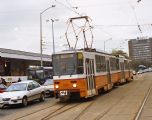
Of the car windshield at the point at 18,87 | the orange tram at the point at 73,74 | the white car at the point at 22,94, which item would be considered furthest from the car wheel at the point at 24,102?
the orange tram at the point at 73,74

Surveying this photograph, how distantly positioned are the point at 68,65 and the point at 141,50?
148 m

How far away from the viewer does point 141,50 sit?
170 metres

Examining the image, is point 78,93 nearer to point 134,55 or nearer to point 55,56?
point 55,56

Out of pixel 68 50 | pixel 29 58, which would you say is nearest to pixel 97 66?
pixel 68 50

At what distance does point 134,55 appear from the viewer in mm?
163125

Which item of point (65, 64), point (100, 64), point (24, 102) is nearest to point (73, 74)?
point (65, 64)

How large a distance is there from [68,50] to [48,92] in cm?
797

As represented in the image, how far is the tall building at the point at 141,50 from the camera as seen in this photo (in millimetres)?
154075

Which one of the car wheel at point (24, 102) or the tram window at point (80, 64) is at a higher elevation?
the tram window at point (80, 64)

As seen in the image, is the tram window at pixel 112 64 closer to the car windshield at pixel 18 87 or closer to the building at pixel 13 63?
the car windshield at pixel 18 87

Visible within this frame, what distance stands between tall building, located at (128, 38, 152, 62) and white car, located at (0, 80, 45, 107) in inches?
4951

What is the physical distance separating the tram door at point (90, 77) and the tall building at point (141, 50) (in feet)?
411

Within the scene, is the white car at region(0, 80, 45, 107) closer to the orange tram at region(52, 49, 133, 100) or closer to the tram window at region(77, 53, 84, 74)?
the orange tram at region(52, 49, 133, 100)

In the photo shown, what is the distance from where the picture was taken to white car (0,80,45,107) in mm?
24062
